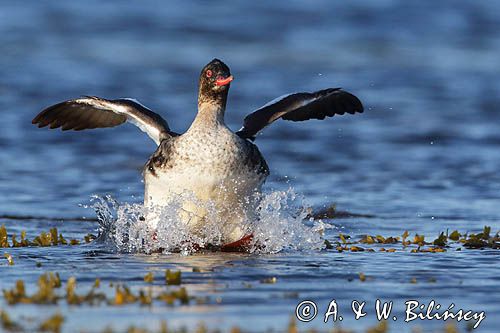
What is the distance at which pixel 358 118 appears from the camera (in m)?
19.0

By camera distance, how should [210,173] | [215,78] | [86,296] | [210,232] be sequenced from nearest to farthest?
[86,296], [210,173], [210,232], [215,78]

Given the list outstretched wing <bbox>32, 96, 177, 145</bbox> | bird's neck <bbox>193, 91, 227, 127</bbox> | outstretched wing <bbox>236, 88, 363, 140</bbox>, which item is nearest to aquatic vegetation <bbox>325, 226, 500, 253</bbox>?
outstretched wing <bbox>236, 88, 363, 140</bbox>

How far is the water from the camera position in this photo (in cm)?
745

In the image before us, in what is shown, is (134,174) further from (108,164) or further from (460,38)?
(460,38)

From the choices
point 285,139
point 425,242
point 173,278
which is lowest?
point 173,278

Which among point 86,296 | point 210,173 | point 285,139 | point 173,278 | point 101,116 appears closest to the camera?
point 86,296

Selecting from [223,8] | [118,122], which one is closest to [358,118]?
[118,122]

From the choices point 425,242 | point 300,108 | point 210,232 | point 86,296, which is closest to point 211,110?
point 210,232

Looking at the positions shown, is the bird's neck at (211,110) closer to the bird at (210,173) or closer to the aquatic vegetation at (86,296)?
the bird at (210,173)

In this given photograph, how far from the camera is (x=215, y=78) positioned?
9.92 m

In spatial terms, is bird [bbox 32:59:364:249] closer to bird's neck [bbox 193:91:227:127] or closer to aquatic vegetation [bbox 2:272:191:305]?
bird's neck [bbox 193:91:227:127]

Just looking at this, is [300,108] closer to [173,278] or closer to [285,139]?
[173,278]

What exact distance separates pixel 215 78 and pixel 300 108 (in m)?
1.13

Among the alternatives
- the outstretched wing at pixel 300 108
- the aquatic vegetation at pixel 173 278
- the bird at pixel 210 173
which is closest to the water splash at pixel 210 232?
the bird at pixel 210 173
